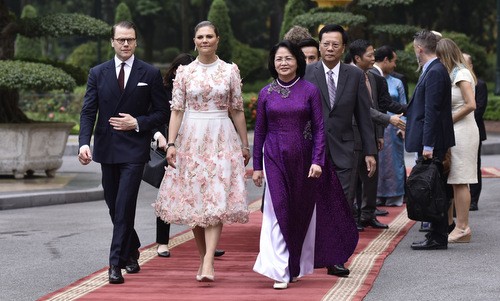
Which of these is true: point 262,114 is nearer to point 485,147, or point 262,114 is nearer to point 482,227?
point 482,227

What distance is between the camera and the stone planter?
17469 millimetres

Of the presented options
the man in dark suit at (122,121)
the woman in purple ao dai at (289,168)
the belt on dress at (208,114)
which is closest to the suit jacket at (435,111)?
the woman in purple ao dai at (289,168)

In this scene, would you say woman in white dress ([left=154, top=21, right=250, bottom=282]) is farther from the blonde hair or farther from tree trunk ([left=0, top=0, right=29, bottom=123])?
tree trunk ([left=0, top=0, right=29, bottom=123])

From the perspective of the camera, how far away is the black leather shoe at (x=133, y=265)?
9385 mm

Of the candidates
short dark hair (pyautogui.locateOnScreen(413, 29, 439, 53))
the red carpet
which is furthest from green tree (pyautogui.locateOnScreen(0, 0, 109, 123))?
short dark hair (pyautogui.locateOnScreen(413, 29, 439, 53))

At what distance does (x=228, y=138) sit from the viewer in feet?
29.4

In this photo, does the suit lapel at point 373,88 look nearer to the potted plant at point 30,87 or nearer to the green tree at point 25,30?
the potted plant at point 30,87

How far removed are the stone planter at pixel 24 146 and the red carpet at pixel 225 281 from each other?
6.82 m

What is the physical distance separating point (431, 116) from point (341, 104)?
946 millimetres

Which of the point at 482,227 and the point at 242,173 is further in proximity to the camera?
the point at 482,227

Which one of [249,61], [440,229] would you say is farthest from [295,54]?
[249,61]

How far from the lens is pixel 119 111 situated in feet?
29.8

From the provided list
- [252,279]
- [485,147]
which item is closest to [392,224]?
[252,279]

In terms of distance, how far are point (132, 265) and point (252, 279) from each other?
3.25 feet
